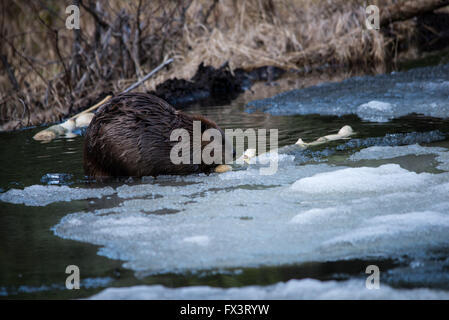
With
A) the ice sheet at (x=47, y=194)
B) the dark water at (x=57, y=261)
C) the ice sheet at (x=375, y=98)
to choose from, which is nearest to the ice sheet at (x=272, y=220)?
the dark water at (x=57, y=261)

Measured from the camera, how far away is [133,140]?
3.97 m

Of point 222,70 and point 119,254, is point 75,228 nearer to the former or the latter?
point 119,254

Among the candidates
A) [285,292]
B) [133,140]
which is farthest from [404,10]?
[285,292]

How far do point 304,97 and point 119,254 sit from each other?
16.8 feet

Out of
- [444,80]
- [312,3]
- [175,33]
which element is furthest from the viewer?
[312,3]

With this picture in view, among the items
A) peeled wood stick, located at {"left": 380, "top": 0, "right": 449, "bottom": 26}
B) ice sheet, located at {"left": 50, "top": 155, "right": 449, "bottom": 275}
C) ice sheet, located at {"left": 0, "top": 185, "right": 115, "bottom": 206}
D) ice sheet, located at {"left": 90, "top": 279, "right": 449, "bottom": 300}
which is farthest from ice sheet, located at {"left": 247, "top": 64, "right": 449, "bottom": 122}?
ice sheet, located at {"left": 90, "top": 279, "right": 449, "bottom": 300}

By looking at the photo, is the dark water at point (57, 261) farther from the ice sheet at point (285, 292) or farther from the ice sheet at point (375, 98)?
the ice sheet at point (375, 98)

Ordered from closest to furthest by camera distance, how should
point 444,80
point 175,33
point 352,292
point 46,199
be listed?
point 352,292
point 46,199
point 444,80
point 175,33

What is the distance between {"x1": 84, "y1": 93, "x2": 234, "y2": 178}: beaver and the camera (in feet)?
13.1

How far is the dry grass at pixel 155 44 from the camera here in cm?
820

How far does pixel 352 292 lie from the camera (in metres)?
2.18

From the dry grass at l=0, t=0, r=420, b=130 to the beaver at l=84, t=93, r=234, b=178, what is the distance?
3.48m

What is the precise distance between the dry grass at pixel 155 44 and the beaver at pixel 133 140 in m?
3.48

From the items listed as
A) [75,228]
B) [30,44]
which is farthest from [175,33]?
[75,228]
